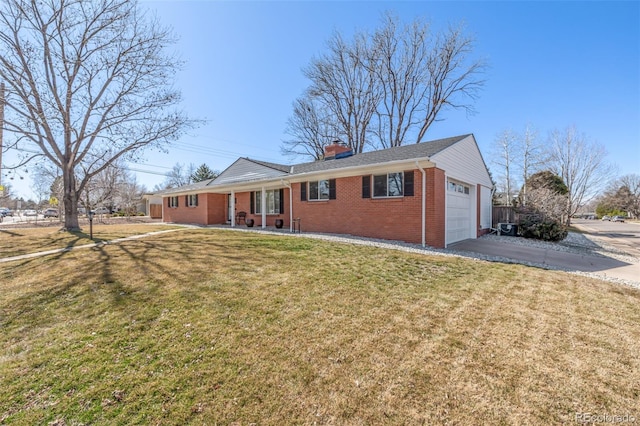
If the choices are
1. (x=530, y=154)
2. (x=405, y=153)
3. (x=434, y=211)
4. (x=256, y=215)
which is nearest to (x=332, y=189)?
(x=405, y=153)

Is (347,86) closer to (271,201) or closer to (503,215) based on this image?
(271,201)

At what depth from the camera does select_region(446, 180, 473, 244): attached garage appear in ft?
33.5

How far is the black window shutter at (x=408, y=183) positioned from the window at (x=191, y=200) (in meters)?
15.0

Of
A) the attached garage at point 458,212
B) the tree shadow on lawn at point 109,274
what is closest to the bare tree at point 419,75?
the attached garage at point 458,212

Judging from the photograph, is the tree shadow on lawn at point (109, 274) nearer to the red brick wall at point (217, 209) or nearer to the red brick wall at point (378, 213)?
the red brick wall at point (378, 213)

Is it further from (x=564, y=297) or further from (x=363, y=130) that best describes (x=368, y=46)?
(x=564, y=297)

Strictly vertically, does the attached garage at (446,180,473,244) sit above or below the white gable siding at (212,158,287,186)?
below

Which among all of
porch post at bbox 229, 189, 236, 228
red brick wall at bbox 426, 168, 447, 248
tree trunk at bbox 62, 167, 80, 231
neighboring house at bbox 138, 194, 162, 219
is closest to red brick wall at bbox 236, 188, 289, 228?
porch post at bbox 229, 189, 236, 228

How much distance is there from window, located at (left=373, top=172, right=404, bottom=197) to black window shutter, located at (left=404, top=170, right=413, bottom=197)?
171mm

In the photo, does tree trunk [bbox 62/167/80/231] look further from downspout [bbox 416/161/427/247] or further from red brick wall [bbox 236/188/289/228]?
downspout [bbox 416/161/427/247]

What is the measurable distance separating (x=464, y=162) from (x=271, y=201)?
9.61m

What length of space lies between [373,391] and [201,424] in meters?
1.33

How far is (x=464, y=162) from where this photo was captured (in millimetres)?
11344

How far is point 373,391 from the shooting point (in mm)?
2215
